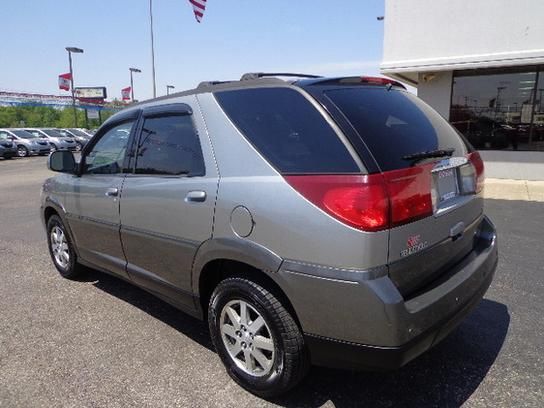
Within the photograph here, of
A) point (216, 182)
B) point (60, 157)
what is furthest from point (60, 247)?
point (216, 182)

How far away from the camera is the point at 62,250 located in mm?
4672

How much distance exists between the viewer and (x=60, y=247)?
470 cm

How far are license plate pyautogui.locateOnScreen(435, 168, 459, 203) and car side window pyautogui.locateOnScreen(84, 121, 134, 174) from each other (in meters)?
2.36

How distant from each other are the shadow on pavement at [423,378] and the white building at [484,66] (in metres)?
9.26

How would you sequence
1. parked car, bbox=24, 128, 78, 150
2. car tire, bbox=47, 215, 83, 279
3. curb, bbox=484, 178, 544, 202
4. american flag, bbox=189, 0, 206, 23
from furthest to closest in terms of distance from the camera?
parked car, bbox=24, 128, 78, 150 → american flag, bbox=189, 0, 206, 23 → curb, bbox=484, 178, 544, 202 → car tire, bbox=47, 215, 83, 279

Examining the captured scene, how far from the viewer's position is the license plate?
94.2 inches

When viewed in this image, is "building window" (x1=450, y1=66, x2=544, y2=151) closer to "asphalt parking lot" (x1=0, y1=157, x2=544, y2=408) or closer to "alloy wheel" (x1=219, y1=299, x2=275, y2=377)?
"asphalt parking lot" (x1=0, y1=157, x2=544, y2=408)

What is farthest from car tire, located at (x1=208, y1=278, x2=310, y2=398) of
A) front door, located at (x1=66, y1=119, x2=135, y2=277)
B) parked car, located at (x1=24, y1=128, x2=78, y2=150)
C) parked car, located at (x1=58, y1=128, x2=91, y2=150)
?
parked car, located at (x1=58, y1=128, x2=91, y2=150)

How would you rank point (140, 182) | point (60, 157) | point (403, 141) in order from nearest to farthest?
point (403, 141)
point (140, 182)
point (60, 157)

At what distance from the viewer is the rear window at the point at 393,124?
2.22 m

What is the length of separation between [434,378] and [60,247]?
3.86 m

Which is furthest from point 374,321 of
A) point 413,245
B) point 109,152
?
point 109,152

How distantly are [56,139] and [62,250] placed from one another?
26515mm

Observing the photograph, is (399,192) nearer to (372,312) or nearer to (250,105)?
(372,312)
